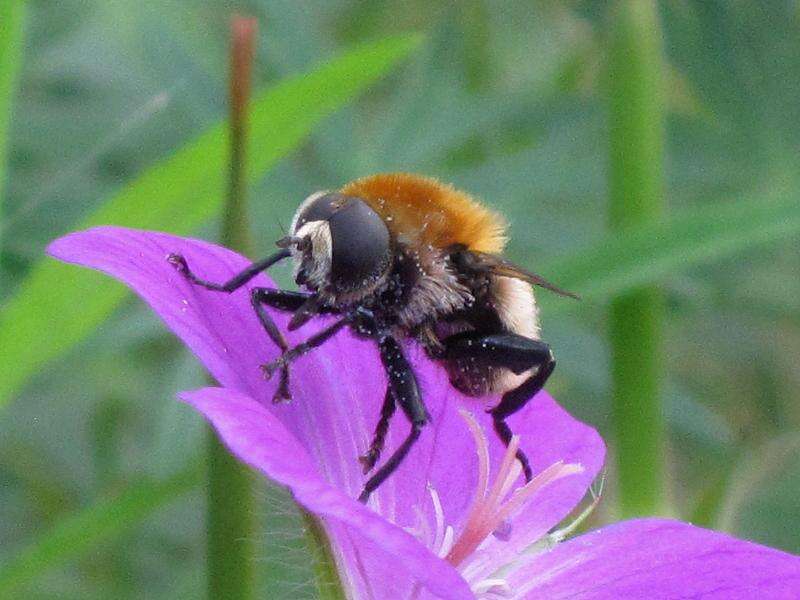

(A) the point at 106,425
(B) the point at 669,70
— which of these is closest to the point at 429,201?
(A) the point at 106,425

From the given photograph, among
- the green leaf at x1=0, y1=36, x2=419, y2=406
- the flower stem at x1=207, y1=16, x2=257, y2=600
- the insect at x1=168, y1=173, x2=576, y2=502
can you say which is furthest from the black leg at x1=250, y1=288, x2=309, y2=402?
the green leaf at x1=0, y1=36, x2=419, y2=406

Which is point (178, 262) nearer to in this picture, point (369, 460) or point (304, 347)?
point (304, 347)

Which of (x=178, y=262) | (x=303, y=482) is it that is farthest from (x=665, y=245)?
(x=303, y=482)

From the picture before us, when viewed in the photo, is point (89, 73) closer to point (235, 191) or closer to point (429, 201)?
point (429, 201)

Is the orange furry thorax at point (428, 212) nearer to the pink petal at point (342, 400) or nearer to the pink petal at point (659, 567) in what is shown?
the pink petal at point (342, 400)

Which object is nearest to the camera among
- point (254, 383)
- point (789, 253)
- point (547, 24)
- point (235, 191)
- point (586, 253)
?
point (235, 191)
